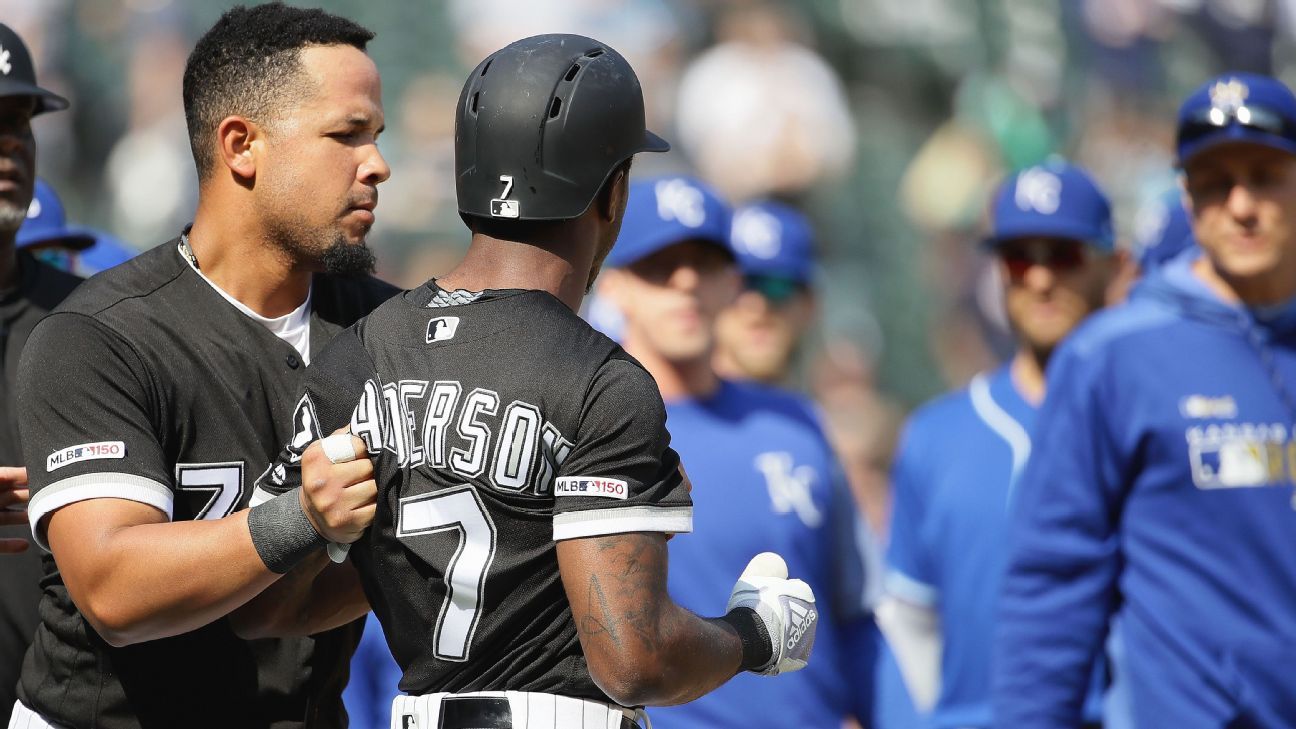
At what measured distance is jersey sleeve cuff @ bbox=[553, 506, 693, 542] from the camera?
2.63 m

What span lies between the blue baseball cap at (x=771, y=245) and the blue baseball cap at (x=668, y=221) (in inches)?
Result: 52.3

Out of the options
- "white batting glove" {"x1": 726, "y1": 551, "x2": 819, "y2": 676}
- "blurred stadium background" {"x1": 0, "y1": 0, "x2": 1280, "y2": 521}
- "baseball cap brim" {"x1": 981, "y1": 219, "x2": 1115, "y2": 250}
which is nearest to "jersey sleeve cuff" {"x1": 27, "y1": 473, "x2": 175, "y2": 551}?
"white batting glove" {"x1": 726, "y1": 551, "x2": 819, "y2": 676}

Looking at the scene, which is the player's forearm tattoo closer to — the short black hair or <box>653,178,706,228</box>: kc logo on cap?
the short black hair

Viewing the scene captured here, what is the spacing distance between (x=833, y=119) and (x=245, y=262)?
29.6 feet

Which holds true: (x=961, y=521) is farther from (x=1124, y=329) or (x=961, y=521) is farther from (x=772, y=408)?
(x=1124, y=329)

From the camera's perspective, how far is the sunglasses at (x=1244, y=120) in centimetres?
479

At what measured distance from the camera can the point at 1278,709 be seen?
4516 millimetres

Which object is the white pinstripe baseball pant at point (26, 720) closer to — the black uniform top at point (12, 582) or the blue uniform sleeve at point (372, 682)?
the black uniform top at point (12, 582)

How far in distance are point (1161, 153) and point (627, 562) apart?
1170cm

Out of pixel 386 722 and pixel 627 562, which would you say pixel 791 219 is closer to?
pixel 386 722

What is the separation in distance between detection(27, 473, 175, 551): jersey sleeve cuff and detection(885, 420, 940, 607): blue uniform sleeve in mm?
3747

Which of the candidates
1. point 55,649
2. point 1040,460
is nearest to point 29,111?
point 55,649

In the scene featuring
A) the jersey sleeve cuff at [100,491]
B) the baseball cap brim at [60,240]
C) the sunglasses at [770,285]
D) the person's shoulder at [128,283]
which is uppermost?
the person's shoulder at [128,283]

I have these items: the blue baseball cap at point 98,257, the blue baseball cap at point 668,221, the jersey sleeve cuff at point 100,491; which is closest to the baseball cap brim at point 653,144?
the jersey sleeve cuff at point 100,491
